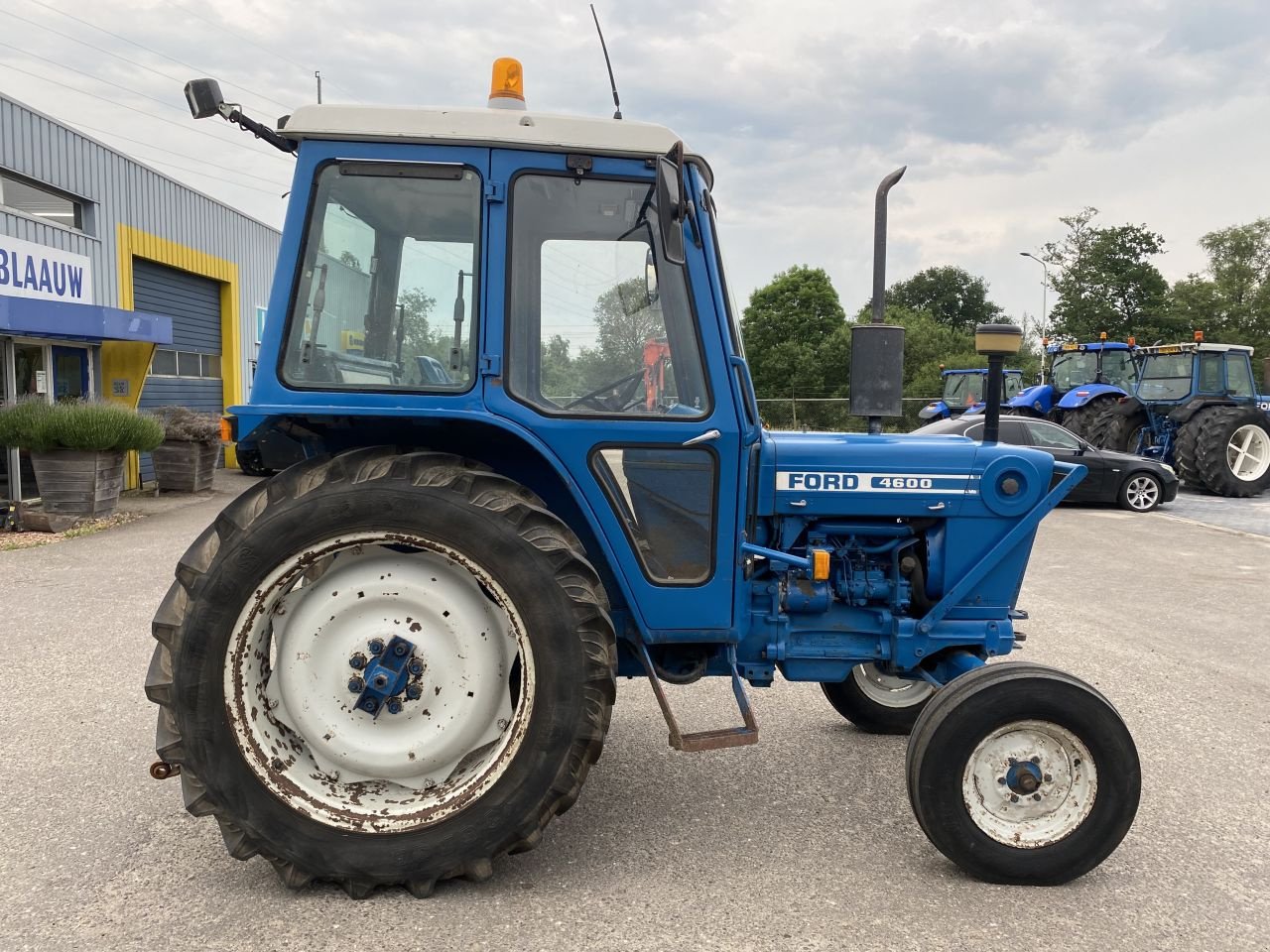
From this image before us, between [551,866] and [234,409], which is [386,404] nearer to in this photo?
[234,409]

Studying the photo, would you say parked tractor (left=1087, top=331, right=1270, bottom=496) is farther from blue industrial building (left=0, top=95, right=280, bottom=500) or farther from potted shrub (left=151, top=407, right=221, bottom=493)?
blue industrial building (left=0, top=95, right=280, bottom=500)

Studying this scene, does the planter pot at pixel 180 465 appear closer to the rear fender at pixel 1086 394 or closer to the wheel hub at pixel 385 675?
the wheel hub at pixel 385 675

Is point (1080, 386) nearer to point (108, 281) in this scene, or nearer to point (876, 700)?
point (876, 700)

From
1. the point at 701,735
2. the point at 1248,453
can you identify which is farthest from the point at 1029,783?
the point at 1248,453

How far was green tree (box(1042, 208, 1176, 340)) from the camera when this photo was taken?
44562mm

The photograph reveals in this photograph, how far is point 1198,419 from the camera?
49.4 ft

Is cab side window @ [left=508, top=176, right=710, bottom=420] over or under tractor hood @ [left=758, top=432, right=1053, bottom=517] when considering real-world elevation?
over

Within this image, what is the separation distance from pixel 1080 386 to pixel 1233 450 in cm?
285

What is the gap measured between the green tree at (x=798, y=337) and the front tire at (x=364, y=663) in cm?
3963

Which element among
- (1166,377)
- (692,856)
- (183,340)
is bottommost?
(692,856)

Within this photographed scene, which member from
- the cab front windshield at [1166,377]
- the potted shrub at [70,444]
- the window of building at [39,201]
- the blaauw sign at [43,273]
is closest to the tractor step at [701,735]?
the potted shrub at [70,444]

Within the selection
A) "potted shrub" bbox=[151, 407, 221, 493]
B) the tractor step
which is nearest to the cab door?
the tractor step

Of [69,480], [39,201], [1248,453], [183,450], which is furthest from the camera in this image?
[1248,453]

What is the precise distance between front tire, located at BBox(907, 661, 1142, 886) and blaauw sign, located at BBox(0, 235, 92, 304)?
11.8m
